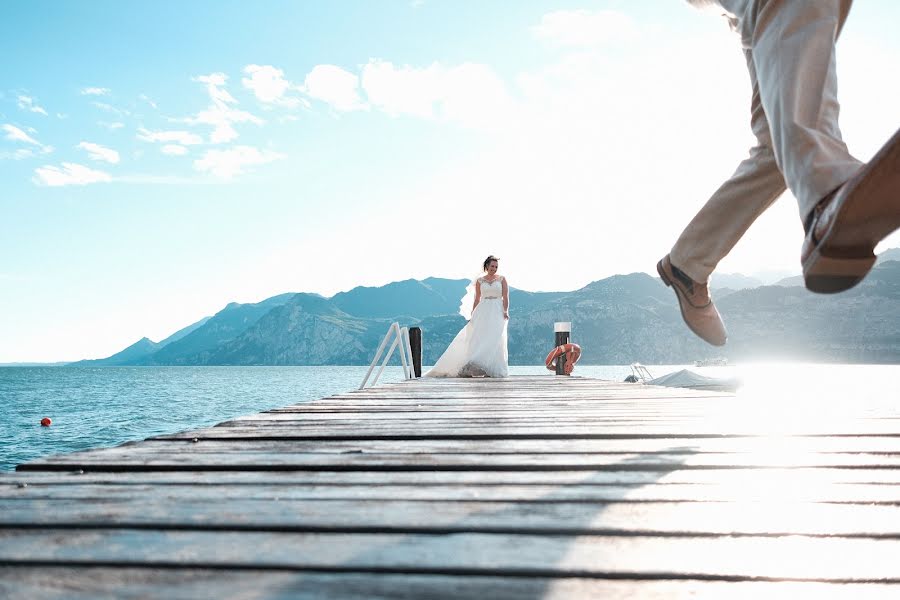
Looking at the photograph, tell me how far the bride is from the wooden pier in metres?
7.64

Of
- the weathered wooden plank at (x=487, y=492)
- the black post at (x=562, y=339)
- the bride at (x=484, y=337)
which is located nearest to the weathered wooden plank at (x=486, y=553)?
the weathered wooden plank at (x=487, y=492)

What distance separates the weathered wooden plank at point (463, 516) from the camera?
1020mm

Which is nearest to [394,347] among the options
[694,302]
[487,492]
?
[694,302]

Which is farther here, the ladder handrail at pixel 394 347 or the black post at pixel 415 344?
the black post at pixel 415 344

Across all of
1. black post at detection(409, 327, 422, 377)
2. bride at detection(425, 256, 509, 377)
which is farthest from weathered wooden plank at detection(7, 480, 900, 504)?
black post at detection(409, 327, 422, 377)

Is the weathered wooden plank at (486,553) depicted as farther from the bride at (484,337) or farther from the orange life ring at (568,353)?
the orange life ring at (568,353)

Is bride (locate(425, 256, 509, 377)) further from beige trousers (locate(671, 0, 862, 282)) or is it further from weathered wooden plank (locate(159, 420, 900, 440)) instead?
beige trousers (locate(671, 0, 862, 282))

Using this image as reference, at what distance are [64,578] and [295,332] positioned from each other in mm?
199848

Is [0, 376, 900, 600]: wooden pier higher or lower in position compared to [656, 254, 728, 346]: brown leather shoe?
lower

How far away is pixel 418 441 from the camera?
82.0 inches

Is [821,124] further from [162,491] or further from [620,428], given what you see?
[162,491]

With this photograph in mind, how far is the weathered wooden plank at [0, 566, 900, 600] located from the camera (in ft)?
2.47

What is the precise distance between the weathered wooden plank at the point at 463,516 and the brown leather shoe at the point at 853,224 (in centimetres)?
77

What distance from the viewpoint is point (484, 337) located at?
9.89 metres
